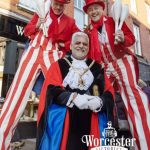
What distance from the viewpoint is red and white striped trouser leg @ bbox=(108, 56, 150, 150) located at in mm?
1928

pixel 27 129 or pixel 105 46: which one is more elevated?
pixel 105 46

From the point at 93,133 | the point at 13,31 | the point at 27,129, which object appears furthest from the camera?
the point at 13,31

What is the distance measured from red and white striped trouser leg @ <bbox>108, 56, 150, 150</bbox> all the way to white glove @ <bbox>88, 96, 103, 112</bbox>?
1.90ft

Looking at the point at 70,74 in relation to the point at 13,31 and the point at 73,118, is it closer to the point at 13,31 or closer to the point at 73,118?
the point at 73,118

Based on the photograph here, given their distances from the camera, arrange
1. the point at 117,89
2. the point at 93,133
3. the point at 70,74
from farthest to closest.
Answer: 1. the point at 117,89
2. the point at 70,74
3. the point at 93,133

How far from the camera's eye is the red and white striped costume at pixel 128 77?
1944 mm

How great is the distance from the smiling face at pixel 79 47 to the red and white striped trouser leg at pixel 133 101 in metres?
0.44

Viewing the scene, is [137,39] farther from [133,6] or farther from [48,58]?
[48,58]

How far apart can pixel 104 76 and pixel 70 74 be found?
240 millimetres

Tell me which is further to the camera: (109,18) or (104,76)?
(109,18)

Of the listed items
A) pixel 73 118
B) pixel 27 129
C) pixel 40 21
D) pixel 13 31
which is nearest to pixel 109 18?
pixel 40 21

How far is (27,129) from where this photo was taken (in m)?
3.17

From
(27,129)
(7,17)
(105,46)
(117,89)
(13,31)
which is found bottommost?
(27,129)

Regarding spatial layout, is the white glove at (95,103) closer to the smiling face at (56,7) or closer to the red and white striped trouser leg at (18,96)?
the red and white striped trouser leg at (18,96)
